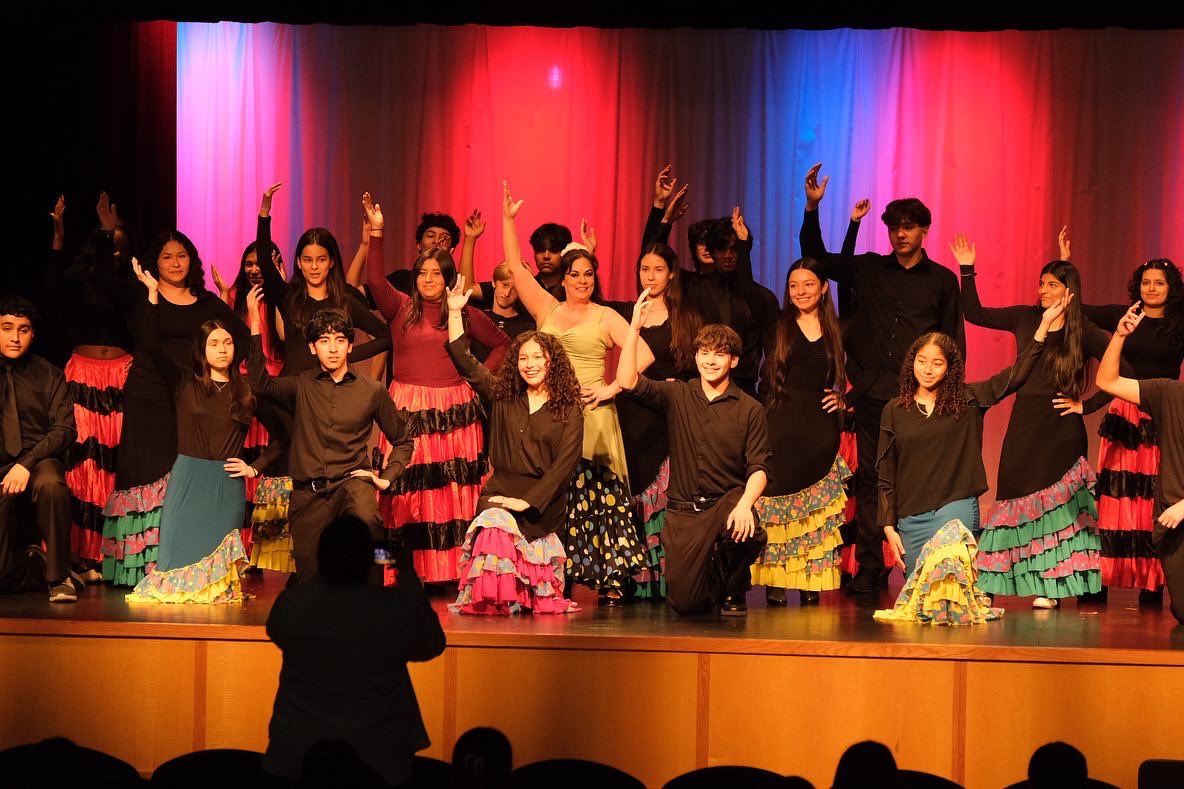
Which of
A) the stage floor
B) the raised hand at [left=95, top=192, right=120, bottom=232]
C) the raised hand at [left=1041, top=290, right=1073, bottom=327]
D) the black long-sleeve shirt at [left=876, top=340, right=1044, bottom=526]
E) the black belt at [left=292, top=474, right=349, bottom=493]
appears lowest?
the stage floor

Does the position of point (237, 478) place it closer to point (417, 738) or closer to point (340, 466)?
point (340, 466)

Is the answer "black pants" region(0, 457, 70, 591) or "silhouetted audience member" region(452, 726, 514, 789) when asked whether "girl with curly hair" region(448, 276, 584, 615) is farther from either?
"silhouetted audience member" region(452, 726, 514, 789)

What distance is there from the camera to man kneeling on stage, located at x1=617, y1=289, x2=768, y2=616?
579cm

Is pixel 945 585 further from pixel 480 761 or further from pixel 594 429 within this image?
pixel 480 761

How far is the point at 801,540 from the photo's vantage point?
6.32 metres

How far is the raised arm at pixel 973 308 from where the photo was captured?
257 inches

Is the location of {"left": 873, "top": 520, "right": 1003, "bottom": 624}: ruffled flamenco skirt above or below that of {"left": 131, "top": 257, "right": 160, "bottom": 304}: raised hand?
below

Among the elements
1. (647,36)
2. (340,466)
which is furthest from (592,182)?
(340,466)

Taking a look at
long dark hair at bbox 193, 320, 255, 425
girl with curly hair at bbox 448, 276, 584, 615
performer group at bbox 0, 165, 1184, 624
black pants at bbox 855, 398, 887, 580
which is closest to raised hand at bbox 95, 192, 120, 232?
performer group at bbox 0, 165, 1184, 624

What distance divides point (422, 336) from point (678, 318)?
1095 millimetres

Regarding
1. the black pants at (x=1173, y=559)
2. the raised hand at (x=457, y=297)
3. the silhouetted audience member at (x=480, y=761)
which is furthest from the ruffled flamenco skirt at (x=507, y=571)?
the black pants at (x=1173, y=559)

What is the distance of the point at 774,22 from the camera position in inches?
297

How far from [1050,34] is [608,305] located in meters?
3.49

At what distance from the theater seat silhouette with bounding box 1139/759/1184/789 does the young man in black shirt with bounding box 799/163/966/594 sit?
268 centimetres
